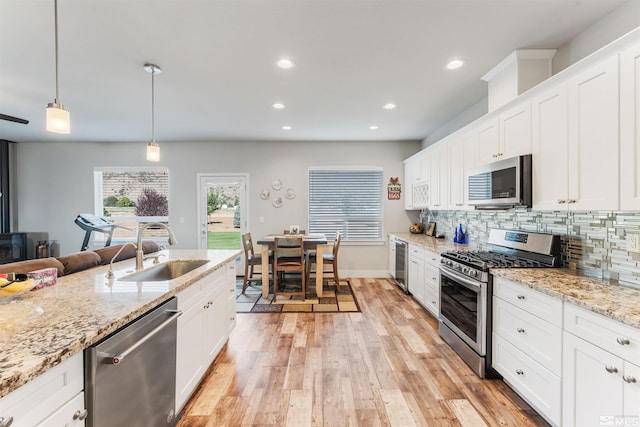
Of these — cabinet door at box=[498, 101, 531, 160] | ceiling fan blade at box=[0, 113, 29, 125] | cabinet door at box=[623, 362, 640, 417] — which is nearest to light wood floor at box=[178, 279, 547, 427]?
cabinet door at box=[623, 362, 640, 417]

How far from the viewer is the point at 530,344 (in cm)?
183

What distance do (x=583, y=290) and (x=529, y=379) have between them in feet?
2.25

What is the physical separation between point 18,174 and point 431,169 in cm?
760

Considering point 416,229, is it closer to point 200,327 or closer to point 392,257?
point 392,257

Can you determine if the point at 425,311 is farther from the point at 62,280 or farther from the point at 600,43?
the point at 62,280

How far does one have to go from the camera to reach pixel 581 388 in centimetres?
148

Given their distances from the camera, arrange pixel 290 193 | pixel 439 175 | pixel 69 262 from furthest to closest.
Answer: pixel 290 193
pixel 439 175
pixel 69 262

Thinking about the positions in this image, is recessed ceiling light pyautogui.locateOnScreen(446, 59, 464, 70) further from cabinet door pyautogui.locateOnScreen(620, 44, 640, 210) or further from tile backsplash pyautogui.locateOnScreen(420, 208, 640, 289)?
tile backsplash pyautogui.locateOnScreen(420, 208, 640, 289)

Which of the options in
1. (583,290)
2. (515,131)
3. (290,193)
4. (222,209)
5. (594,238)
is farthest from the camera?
(222,209)

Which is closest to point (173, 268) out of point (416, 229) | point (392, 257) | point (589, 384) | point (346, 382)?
point (346, 382)

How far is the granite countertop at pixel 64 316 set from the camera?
86cm

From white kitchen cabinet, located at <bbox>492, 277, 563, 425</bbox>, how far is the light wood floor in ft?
0.57

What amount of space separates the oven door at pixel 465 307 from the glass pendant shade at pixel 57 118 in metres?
3.06

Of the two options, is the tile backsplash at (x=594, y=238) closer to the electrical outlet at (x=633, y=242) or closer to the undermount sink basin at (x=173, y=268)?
the electrical outlet at (x=633, y=242)
